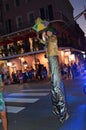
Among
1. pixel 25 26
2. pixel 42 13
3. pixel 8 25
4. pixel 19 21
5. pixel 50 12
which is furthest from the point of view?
pixel 8 25

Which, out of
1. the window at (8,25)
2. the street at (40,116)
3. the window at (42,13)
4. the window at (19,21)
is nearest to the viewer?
the street at (40,116)

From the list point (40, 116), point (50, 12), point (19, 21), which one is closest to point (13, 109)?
point (40, 116)

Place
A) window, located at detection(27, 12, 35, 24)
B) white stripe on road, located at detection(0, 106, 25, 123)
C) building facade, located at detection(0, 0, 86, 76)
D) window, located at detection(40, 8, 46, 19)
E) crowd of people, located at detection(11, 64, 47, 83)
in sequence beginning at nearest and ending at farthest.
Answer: white stripe on road, located at detection(0, 106, 25, 123) → crowd of people, located at detection(11, 64, 47, 83) → building facade, located at detection(0, 0, 86, 76) → window, located at detection(40, 8, 46, 19) → window, located at detection(27, 12, 35, 24)

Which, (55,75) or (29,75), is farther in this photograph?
(29,75)

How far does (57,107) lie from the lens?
29.8 feet

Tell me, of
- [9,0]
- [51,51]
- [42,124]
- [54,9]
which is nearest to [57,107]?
[42,124]

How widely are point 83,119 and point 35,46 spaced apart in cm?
3112

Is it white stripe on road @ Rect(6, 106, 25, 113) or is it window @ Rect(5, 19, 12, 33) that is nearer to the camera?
white stripe on road @ Rect(6, 106, 25, 113)

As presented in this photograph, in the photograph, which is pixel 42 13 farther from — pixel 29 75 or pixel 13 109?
pixel 13 109

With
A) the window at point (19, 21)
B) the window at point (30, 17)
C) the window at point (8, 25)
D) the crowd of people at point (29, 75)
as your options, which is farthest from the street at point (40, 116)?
the window at point (8, 25)

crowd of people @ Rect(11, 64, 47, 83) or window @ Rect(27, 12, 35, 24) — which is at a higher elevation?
window @ Rect(27, 12, 35, 24)

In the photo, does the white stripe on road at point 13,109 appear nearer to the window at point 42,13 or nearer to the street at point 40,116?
the street at point 40,116

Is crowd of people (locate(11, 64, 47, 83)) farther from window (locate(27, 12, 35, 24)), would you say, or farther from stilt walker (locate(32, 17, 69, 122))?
stilt walker (locate(32, 17, 69, 122))

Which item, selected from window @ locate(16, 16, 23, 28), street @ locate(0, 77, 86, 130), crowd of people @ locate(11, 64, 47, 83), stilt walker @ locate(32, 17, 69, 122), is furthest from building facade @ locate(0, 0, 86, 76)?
stilt walker @ locate(32, 17, 69, 122)
